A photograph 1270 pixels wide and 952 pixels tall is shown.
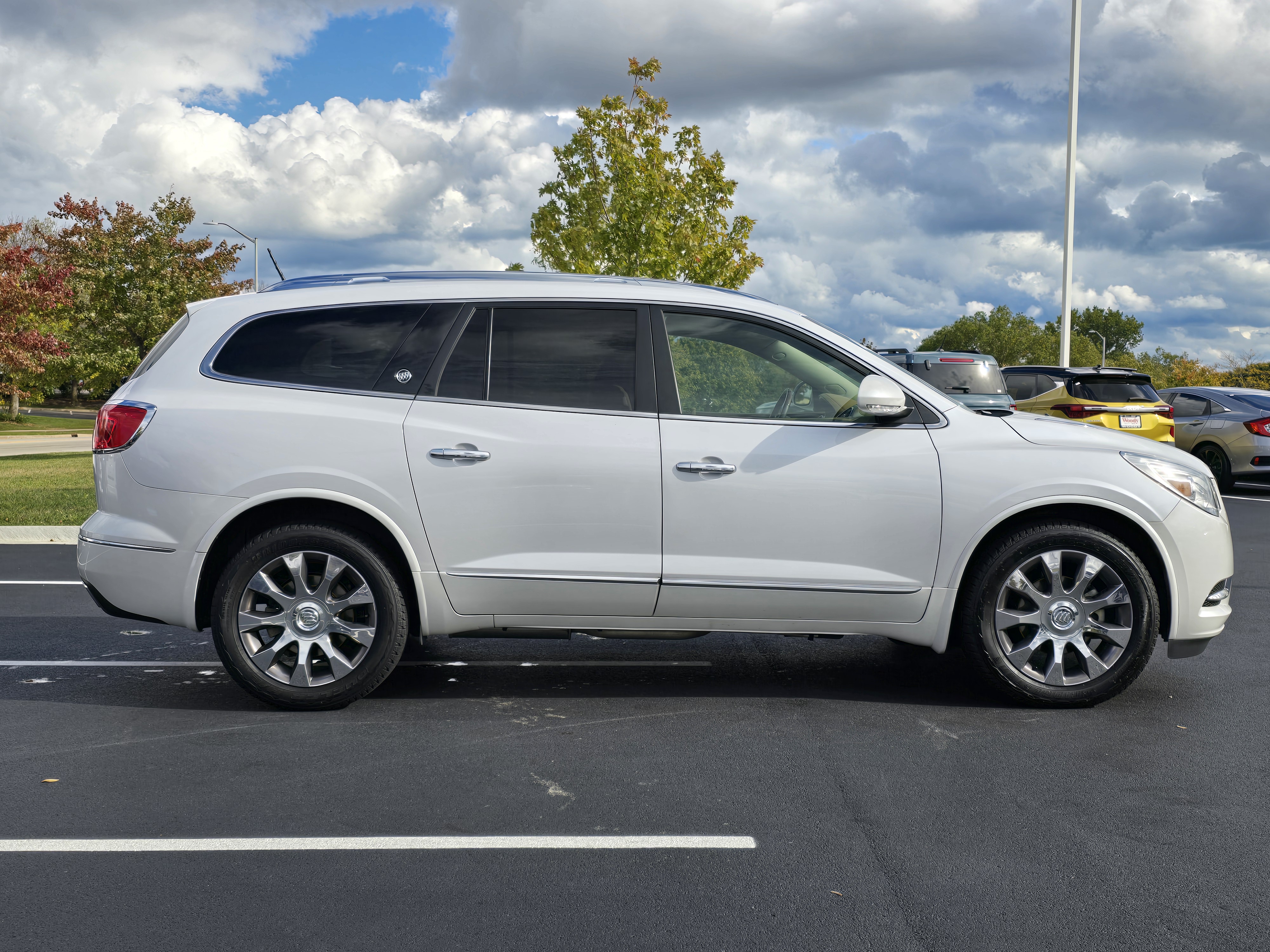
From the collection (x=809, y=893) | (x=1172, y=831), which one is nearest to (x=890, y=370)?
(x=1172, y=831)

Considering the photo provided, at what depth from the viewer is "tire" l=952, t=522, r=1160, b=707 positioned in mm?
5027

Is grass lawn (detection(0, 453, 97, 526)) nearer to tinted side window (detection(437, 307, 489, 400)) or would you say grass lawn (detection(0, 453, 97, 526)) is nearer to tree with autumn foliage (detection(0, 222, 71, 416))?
tree with autumn foliage (detection(0, 222, 71, 416))

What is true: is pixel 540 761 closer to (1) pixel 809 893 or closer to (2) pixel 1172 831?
(1) pixel 809 893

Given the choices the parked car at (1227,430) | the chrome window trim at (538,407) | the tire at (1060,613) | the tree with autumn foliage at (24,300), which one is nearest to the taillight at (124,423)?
the chrome window trim at (538,407)

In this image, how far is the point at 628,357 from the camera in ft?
16.8

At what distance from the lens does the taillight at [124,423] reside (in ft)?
16.4

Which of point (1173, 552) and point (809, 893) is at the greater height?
point (1173, 552)

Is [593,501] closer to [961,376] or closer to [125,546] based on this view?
[125,546]

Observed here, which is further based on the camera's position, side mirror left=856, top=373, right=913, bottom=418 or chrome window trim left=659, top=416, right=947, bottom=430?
chrome window trim left=659, top=416, right=947, bottom=430

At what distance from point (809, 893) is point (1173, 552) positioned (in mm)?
2817

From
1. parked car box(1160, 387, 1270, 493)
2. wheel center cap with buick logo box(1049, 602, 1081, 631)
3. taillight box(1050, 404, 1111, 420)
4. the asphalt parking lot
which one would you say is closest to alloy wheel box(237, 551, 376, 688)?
the asphalt parking lot

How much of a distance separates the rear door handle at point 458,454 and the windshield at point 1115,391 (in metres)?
11.8

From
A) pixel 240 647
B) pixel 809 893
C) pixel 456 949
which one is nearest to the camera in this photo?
pixel 456 949

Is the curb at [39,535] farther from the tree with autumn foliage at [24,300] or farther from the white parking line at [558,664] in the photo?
the tree with autumn foliage at [24,300]
